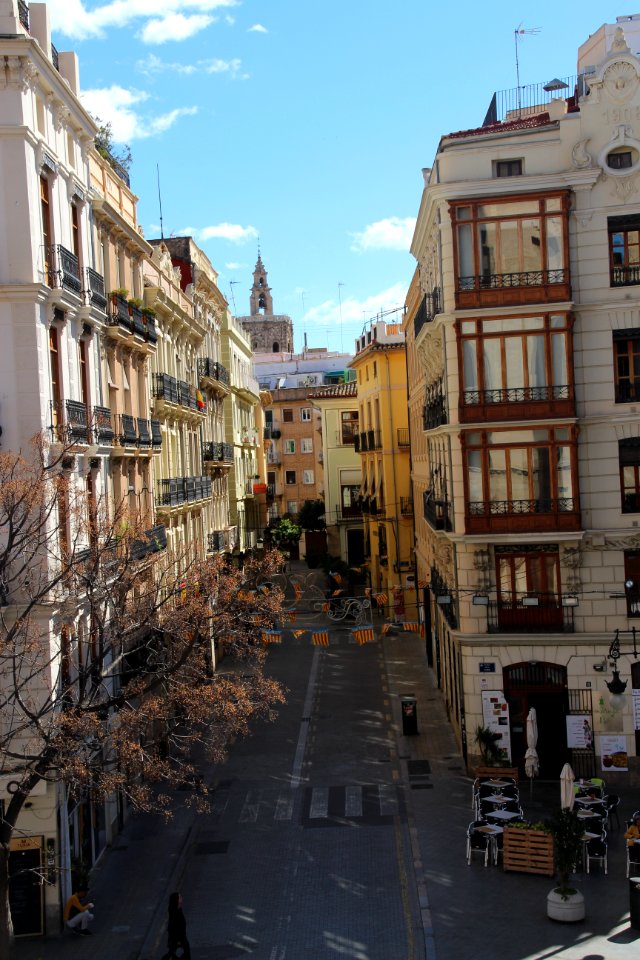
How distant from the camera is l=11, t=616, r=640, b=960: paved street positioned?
60.9 ft

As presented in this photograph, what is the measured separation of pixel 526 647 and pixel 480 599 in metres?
1.79

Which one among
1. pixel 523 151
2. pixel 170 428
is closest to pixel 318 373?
pixel 170 428

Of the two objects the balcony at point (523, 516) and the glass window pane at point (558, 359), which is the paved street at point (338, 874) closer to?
the balcony at point (523, 516)

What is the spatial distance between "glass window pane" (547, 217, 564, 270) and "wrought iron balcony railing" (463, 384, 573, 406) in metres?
3.25

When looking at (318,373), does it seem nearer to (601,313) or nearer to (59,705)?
(601,313)

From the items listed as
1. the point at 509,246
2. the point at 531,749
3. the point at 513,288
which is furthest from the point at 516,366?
the point at 531,749

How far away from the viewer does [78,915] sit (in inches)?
773

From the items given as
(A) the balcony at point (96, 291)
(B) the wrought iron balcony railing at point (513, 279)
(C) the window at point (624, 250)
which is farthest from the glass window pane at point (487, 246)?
(A) the balcony at point (96, 291)

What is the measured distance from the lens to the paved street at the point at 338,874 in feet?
60.9

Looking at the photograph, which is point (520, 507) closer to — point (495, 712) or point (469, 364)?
point (469, 364)

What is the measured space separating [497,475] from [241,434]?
3393cm

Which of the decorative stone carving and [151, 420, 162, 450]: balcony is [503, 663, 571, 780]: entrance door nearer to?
[151, 420, 162, 450]: balcony

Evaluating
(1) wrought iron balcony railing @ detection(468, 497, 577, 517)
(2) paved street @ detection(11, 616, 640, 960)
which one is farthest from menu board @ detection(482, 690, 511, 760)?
(1) wrought iron balcony railing @ detection(468, 497, 577, 517)

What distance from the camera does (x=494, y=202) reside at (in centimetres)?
2762
